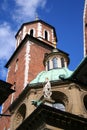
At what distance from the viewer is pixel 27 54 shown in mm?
33688

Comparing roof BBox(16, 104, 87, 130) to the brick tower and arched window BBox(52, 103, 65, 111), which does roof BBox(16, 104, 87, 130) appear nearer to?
arched window BBox(52, 103, 65, 111)

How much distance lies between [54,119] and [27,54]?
16.1 meters

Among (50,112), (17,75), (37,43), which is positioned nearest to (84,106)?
(50,112)

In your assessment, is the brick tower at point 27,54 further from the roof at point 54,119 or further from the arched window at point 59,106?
the roof at point 54,119

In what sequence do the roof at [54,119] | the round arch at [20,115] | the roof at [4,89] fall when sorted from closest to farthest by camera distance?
the roof at [4,89], the roof at [54,119], the round arch at [20,115]

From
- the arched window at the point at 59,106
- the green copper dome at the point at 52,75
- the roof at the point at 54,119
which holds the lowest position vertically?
the roof at the point at 54,119

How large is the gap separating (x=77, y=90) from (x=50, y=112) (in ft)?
18.6

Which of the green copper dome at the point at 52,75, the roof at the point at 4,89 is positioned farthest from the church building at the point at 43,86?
the roof at the point at 4,89

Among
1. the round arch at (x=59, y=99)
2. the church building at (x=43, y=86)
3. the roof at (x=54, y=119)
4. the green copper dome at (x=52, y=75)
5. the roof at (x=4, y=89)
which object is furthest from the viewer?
the green copper dome at (x=52, y=75)

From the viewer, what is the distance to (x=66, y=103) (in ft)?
76.5

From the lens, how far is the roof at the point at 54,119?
18.2 meters

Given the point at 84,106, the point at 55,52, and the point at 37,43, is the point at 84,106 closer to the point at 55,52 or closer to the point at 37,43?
the point at 55,52

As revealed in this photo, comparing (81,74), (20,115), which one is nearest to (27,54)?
(20,115)

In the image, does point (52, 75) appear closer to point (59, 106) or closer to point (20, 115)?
point (59, 106)
